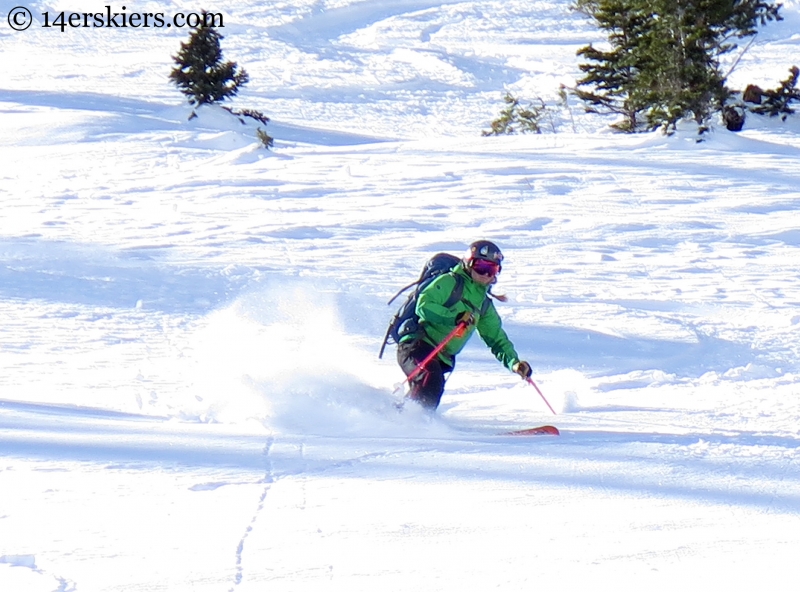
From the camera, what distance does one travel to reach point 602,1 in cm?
2202

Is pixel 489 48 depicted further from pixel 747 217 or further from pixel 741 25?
pixel 747 217

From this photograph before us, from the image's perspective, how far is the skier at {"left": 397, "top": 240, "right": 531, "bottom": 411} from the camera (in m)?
5.80

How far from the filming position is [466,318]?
5.88 m

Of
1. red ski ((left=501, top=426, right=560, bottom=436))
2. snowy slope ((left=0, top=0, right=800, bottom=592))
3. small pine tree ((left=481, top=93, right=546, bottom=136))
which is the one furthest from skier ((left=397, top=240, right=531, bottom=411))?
small pine tree ((left=481, top=93, right=546, bottom=136))

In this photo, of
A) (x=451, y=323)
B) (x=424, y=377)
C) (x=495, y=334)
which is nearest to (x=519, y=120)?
(x=495, y=334)

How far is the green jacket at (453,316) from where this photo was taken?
589 centimetres

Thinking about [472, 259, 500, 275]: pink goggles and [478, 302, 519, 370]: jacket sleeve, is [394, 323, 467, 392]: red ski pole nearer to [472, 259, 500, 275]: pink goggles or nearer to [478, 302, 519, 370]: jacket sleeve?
[478, 302, 519, 370]: jacket sleeve

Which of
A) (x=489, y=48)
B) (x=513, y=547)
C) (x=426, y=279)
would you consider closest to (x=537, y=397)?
(x=426, y=279)

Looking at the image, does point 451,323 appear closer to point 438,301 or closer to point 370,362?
point 438,301

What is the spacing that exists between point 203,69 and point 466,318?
16596 mm

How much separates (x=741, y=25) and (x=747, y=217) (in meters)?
8.73

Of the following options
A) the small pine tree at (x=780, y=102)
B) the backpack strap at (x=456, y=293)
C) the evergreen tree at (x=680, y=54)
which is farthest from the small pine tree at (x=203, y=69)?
the backpack strap at (x=456, y=293)

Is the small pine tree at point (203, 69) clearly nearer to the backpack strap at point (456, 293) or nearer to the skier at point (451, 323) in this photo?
the skier at point (451, 323)

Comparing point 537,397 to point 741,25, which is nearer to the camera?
point 537,397
